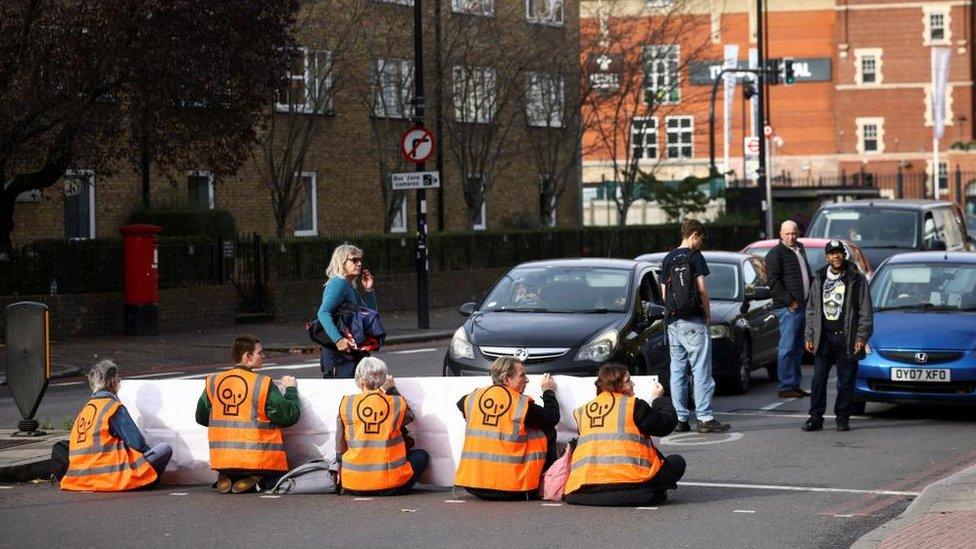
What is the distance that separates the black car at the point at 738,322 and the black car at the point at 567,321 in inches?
38.1

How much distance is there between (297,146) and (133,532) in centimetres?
2886

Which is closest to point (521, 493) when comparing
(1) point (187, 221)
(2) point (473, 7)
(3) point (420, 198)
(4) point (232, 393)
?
(4) point (232, 393)

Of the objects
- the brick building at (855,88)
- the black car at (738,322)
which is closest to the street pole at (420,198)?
the black car at (738,322)

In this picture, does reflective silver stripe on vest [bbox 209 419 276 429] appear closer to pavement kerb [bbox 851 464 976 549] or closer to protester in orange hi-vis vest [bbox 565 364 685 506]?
protester in orange hi-vis vest [bbox 565 364 685 506]

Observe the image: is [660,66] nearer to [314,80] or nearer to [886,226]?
[314,80]

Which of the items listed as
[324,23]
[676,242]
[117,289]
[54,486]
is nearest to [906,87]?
[676,242]

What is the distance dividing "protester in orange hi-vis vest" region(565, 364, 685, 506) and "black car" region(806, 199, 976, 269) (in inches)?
686

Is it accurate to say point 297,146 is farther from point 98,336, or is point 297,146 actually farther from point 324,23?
point 98,336

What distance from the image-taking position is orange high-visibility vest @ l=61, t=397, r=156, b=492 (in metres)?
11.5

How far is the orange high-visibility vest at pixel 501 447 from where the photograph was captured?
35.5 feet

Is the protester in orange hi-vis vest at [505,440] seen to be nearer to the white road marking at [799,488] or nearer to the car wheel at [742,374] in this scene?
the white road marking at [799,488]

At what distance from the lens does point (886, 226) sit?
1104 inches

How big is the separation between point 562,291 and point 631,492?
5.93 meters

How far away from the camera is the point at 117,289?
27.4 meters
